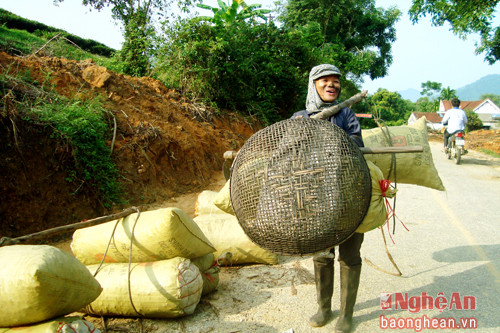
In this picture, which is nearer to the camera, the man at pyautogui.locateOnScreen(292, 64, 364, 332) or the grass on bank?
the man at pyautogui.locateOnScreen(292, 64, 364, 332)

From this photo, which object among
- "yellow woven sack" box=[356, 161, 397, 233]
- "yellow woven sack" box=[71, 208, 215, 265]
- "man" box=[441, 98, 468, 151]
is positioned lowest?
"yellow woven sack" box=[71, 208, 215, 265]

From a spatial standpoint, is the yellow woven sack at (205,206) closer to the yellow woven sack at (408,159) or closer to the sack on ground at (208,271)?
the sack on ground at (208,271)

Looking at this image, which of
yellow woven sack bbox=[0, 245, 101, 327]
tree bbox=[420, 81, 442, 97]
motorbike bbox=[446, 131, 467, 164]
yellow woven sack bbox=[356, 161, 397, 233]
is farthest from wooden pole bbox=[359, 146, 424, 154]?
tree bbox=[420, 81, 442, 97]

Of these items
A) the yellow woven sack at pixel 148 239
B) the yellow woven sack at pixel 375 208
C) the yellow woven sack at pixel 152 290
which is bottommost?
the yellow woven sack at pixel 152 290

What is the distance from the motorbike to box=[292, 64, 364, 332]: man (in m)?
9.49

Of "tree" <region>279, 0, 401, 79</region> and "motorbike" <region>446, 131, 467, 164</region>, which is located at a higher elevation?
"tree" <region>279, 0, 401, 79</region>

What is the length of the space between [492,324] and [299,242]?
1973mm

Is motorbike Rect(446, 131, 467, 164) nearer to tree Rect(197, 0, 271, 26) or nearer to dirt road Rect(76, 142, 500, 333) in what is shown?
dirt road Rect(76, 142, 500, 333)

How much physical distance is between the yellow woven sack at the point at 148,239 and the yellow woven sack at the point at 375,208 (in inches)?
57.3

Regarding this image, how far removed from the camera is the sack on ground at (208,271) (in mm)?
3566

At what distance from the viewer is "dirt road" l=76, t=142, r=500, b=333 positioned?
123 inches

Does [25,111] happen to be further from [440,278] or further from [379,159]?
[440,278]

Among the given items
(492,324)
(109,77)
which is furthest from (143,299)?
(109,77)

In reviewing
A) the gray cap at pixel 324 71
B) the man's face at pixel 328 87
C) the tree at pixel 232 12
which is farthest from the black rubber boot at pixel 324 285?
the tree at pixel 232 12
